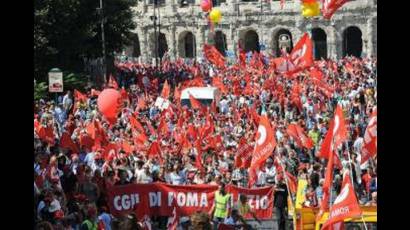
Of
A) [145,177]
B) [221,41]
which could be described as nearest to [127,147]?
[145,177]

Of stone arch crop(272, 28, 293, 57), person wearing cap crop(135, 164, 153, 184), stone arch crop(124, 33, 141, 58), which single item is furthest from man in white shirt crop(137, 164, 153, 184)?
stone arch crop(124, 33, 141, 58)

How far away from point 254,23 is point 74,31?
2220cm

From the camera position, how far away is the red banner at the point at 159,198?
38.9 feet

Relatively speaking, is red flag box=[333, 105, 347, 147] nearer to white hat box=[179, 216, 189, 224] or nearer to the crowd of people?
the crowd of people

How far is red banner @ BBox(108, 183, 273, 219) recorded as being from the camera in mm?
11844

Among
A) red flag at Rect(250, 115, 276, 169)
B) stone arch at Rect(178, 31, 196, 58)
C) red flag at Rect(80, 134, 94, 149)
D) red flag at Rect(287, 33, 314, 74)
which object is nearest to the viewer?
red flag at Rect(250, 115, 276, 169)

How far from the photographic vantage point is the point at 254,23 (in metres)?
59.4

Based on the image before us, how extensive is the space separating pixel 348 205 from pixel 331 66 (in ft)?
86.7

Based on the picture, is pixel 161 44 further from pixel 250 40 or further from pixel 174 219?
pixel 174 219

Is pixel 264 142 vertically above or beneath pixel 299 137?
above

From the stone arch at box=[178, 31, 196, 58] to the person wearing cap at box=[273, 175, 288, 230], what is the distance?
1916 inches

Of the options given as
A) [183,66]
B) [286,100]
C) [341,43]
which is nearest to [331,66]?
[286,100]

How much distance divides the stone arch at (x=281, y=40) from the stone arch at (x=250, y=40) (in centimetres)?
147
